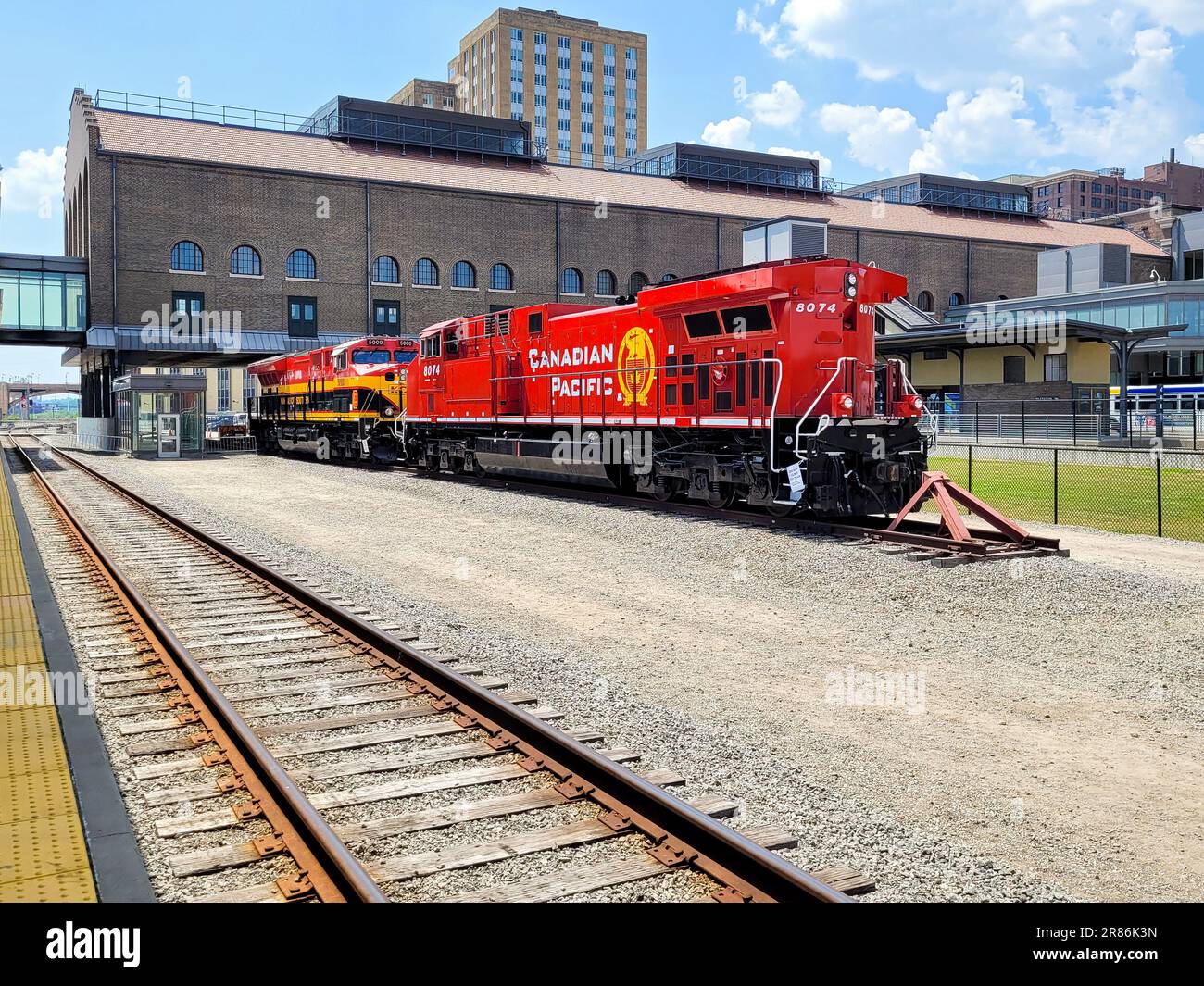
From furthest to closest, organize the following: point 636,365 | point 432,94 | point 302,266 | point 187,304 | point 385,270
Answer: point 432,94, point 385,270, point 302,266, point 187,304, point 636,365

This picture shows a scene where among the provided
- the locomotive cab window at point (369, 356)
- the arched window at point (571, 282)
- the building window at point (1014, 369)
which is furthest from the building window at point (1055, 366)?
the arched window at point (571, 282)

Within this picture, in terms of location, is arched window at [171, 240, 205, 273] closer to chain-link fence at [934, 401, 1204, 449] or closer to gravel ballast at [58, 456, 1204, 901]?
chain-link fence at [934, 401, 1204, 449]

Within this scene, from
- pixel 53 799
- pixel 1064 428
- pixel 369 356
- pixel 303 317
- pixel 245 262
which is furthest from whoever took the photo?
pixel 303 317

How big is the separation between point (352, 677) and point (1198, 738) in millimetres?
6143

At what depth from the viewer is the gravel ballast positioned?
5277mm

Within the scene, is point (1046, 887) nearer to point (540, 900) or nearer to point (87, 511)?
point (540, 900)

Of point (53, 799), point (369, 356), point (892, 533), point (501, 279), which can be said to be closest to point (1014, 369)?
point (369, 356)

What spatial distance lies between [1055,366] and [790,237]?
20.5 m

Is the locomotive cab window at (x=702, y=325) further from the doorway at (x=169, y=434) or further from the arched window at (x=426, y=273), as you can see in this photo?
the arched window at (x=426, y=273)

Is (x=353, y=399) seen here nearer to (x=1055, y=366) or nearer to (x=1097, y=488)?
(x=1097, y=488)

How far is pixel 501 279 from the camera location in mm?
60094

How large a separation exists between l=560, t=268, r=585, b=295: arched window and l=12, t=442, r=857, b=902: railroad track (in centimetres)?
5381

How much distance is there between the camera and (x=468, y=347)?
2650cm

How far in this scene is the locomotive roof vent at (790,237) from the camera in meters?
58.9
